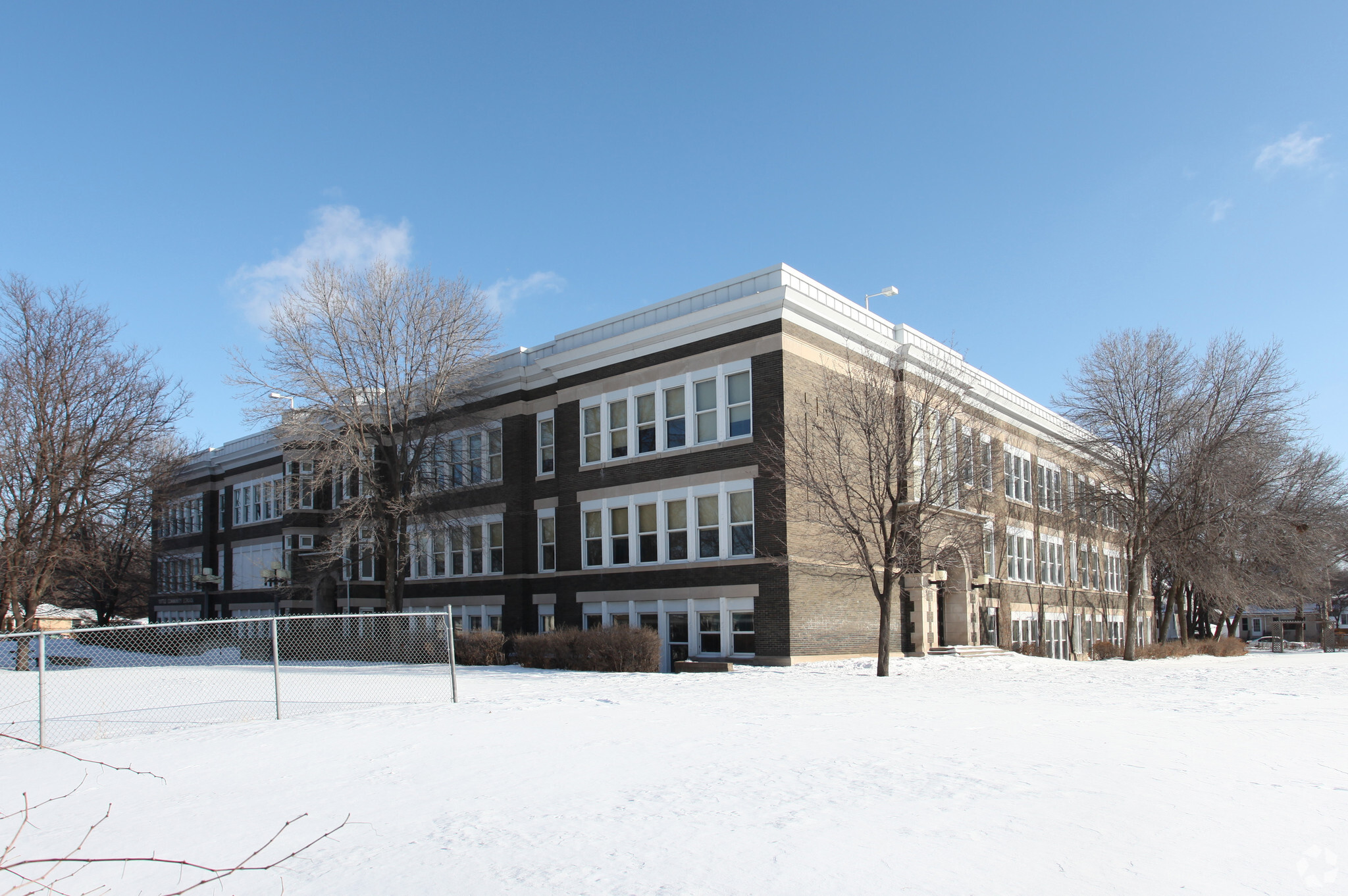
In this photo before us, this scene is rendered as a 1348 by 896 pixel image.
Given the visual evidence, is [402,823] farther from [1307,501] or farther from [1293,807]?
[1307,501]

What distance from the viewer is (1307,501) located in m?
37.4

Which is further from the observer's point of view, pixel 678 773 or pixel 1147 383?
pixel 1147 383

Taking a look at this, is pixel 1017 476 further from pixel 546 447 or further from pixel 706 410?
pixel 546 447

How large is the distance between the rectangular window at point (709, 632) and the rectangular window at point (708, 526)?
1672 millimetres

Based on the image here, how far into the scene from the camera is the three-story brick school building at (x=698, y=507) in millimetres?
Answer: 24859

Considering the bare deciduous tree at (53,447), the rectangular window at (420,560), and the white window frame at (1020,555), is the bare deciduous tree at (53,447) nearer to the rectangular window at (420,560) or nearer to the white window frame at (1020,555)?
the rectangular window at (420,560)

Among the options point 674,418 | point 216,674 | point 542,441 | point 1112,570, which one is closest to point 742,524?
point 674,418

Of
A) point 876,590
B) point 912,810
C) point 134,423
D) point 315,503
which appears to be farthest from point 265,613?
point 912,810

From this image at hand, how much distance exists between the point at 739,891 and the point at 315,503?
40144 mm

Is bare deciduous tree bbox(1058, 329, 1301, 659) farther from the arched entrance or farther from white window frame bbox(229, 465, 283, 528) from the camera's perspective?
white window frame bbox(229, 465, 283, 528)

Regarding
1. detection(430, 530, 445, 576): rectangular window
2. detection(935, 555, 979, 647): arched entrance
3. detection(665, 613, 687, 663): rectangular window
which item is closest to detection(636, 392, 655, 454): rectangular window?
detection(665, 613, 687, 663): rectangular window

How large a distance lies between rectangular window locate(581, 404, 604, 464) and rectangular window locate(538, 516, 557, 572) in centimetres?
289

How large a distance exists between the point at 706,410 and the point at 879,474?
6.52 meters

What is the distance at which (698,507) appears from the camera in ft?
87.1
